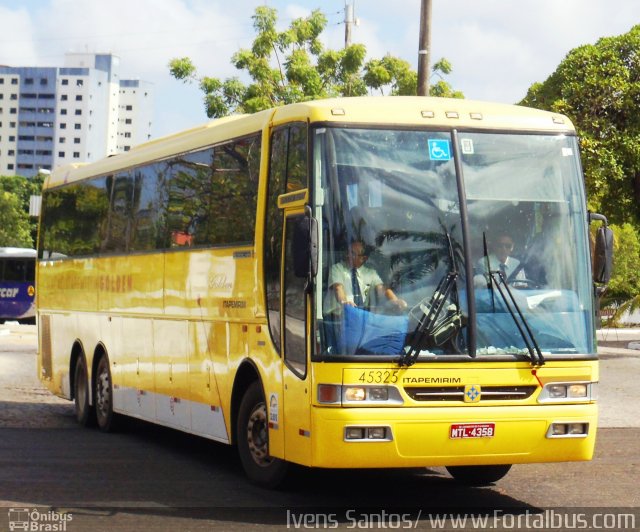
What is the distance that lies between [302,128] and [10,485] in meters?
3.92

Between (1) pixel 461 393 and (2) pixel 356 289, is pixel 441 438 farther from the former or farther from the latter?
(2) pixel 356 289

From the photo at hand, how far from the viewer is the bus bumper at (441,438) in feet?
32.0

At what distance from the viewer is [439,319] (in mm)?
9992

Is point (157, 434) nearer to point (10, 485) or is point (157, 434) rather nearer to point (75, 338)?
point (75, 338)

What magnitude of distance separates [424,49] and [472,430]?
516 inches

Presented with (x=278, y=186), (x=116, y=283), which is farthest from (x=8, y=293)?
(x=278, y=186)

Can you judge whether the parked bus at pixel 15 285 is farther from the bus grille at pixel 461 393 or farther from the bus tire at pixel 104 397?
the bus grille at pixel 461 393

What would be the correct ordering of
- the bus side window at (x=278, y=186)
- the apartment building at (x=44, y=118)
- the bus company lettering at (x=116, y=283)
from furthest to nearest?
the apartment building at (x=44, y=118), the bus company lettering at (x=116, y=283), the bus side window at (x=278, y=186)

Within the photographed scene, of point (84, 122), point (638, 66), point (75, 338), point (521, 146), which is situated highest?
point (84, 122)

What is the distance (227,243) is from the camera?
12188 millimetres

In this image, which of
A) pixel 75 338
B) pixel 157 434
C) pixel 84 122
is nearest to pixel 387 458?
pixel 157 434

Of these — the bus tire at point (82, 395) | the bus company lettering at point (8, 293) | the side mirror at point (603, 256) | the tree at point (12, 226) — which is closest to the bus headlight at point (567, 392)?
the side mirror at point (603, 256)

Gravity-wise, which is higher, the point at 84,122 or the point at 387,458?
the point at 84,122

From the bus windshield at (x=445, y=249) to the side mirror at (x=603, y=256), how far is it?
0.12 m
